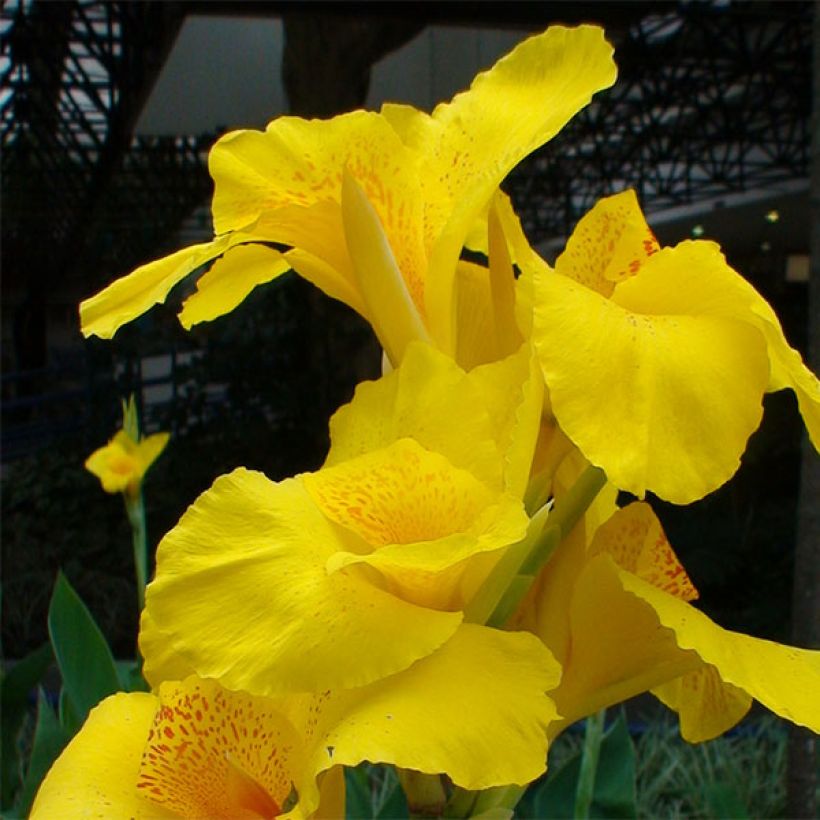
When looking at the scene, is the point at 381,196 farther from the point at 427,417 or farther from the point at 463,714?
the point at 463,714

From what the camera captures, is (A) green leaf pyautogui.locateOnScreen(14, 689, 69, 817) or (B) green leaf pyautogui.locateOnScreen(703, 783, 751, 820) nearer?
(A) green leaf pyautogui.locateOnScreen(14, 689, 69, 817)

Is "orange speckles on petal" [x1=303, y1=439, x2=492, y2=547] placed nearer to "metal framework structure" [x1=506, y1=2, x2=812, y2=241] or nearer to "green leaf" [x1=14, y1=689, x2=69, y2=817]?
"green leaf" [x1=14, y1=689, x2=69, y2=817]

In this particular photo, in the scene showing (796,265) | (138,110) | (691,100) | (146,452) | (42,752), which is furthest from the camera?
(796,265)

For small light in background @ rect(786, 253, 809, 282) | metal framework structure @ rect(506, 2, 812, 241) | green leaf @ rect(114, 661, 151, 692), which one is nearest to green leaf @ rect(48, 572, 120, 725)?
green leaf @ rect(114, 661, 151, 692)

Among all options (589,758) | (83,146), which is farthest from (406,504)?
(83,146)

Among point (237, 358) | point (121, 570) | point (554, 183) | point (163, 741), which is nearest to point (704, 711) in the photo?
point (163, 741)

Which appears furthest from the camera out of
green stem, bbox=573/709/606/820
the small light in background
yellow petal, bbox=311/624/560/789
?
the small light in background
